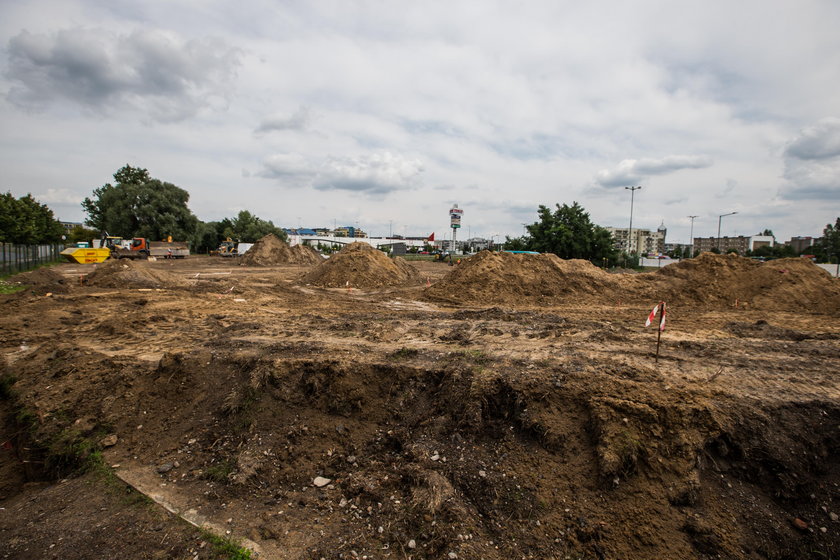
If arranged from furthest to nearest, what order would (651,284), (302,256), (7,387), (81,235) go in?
(81,235) → (302,256) → (651,284) → (7,387)

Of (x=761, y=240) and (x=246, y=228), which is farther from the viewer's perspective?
(x=761, y=240)

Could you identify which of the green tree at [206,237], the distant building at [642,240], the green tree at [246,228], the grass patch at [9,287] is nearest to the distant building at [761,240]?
the distant building at [642,240]

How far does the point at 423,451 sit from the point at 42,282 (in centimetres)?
2512

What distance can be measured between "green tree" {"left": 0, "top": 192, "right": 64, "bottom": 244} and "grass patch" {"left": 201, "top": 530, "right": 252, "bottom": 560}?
117 feet

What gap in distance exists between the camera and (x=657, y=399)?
5352 mm

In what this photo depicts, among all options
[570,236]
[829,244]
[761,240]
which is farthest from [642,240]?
[570,236]

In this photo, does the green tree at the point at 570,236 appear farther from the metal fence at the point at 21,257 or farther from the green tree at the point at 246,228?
the green tree at the point at 246,228

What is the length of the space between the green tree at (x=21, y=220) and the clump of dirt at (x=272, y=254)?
1633 centimetres

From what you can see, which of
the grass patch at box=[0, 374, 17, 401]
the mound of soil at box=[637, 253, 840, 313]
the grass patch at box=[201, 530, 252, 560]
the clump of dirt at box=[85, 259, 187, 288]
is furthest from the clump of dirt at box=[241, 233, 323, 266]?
the grass patch at box=[201, 530, 252, 560]

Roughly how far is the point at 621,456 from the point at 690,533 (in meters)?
0.91

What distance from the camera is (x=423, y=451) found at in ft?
17.1

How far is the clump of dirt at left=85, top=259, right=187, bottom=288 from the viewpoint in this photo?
19438 millimetres

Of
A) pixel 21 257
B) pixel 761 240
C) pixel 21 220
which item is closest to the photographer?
pixel 21 257

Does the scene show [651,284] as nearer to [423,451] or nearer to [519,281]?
[519,281]
